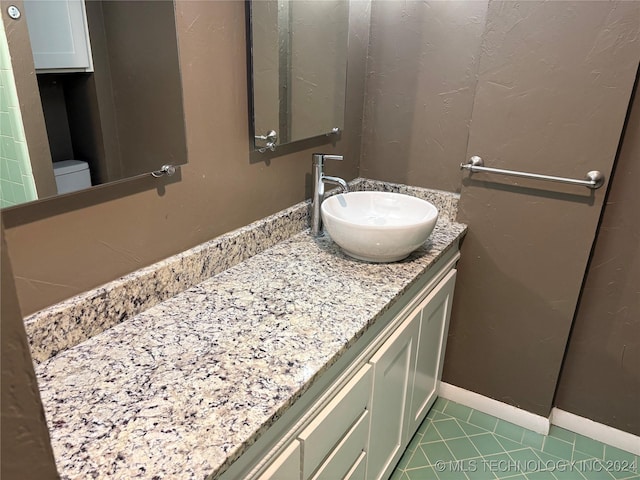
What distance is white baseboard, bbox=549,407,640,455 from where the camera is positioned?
1838mm

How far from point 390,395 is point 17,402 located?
1169mm

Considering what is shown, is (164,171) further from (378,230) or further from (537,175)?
(537,175)

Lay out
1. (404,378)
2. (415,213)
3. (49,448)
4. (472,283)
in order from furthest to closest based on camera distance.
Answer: (472,283), (415,213), (404,378), (49,448)

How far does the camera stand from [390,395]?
144cm

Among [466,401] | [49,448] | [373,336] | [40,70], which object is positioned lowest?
[466,401]

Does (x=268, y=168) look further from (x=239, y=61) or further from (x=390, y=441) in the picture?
(x=390, y=441)

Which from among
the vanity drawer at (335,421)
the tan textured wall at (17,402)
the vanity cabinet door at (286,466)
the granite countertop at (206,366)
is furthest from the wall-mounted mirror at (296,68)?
the tan textured wall at (17,402)

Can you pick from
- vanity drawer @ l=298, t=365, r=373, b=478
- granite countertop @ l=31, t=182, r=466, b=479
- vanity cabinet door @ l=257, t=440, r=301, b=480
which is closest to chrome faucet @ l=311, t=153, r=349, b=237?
granite countertop @ l=31, t=182, r=466, b=479

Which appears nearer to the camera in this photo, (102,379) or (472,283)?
(102,379)

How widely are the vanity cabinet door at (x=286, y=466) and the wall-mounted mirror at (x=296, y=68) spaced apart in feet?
2.92

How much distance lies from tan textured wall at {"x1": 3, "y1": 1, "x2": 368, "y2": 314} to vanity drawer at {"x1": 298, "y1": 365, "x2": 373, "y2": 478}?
1.89ft

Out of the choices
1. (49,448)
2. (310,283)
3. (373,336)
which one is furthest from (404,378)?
(49,448)

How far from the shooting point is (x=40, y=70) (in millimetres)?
923

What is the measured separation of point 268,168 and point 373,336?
2.15 feet
